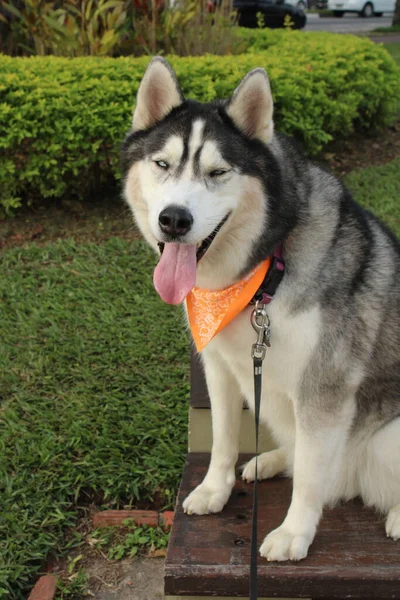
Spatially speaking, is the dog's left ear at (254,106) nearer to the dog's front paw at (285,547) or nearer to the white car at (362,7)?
the dog's front paw at (285,547)

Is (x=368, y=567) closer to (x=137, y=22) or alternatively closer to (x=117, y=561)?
(x=117, y=561)

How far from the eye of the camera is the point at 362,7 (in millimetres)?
36719

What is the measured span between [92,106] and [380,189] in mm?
2837

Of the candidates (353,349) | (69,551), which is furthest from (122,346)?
(353,349)

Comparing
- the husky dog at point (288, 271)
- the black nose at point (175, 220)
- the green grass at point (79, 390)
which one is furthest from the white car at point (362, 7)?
the black nose at point (175, 220)

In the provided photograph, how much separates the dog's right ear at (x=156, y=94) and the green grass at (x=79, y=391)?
1809 mm

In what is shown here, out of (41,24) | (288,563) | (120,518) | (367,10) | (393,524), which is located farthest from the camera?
(367,10)

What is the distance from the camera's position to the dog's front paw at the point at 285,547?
8.33 ft

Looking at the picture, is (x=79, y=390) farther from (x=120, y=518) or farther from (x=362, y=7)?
(x=362, y=7)

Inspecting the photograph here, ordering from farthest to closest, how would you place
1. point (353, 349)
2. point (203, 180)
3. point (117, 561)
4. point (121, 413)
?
1. point (121, 413)
2. point (117, 561)
3. point (353, 349)
4. point (203, 180)

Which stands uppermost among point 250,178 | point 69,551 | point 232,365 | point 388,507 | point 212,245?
point 250,178

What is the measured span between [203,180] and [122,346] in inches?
93.3

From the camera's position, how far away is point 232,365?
8.96 ft

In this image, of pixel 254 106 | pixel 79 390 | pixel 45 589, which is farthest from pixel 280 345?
pixel 79 390
